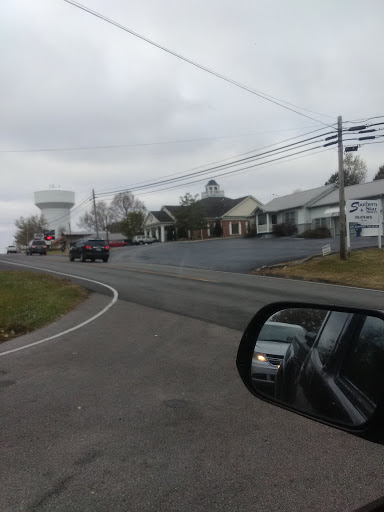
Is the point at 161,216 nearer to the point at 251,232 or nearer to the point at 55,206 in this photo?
the point at 251,232

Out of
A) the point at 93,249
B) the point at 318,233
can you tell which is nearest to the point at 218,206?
the point at 318,233

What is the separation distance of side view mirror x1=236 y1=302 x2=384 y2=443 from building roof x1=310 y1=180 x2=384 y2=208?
1725 inches

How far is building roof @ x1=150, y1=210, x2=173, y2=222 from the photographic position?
71.6 metres

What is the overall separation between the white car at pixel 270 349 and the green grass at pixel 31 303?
750 cm

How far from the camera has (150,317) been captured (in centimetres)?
1043

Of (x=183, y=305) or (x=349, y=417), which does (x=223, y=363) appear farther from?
(x=183, y=305)

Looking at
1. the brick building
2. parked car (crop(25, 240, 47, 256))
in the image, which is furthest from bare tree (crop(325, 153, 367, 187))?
parked car (crop(25, 240, 47, 256))

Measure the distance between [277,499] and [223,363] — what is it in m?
3.36

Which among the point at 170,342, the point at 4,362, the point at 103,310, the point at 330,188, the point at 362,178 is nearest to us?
the point at 4,362

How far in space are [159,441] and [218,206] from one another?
221 ft

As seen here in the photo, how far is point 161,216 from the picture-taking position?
72938 mm

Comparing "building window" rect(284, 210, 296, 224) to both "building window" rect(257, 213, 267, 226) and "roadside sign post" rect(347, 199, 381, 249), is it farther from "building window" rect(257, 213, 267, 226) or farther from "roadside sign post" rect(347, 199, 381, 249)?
"roadside sign post" rect(347, 199, 381, 249)

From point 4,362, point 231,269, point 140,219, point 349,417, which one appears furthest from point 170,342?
point 140,219

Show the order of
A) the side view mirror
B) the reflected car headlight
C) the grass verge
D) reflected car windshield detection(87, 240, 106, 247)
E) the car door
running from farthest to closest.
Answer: reflected car windshield detection(87, 240, 106, 247), the grass verge, the reflected car headlight, the car door, the side view mirror
